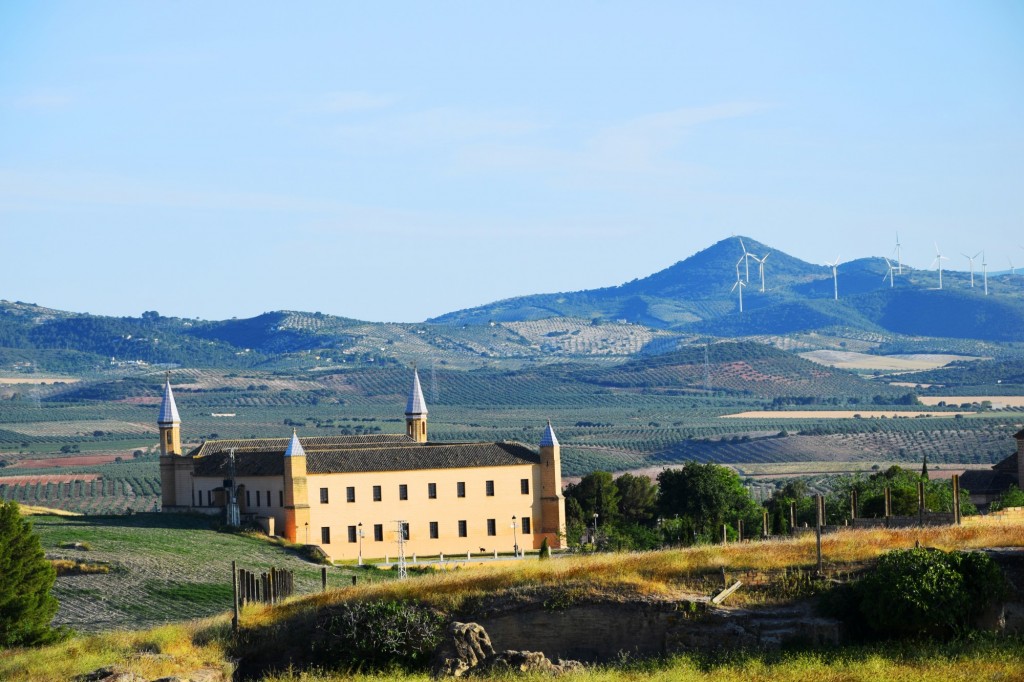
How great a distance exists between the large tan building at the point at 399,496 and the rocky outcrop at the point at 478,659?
47270 millimetres

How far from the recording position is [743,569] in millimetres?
37062

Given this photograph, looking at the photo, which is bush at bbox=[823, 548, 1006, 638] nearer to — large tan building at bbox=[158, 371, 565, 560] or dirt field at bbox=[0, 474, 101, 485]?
large tan building at bbox=[158, 371, 565, 560]

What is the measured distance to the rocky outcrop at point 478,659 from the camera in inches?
1325

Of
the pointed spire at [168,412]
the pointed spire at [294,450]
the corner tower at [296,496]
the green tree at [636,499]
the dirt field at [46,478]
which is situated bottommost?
the dirt field at [46,478]

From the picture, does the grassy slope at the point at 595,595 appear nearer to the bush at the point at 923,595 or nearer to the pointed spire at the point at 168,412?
the bush at the point at 923,595

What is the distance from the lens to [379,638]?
35250 millimetres

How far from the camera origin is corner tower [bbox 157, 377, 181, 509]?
3622 inches

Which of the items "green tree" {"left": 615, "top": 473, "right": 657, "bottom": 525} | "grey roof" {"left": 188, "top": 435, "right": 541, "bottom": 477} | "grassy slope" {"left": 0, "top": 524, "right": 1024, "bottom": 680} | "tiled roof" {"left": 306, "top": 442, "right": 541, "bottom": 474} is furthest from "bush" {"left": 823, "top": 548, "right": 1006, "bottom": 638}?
"green tree" {"left": 615, "top": 473, "right": 657, "bottom": 525}

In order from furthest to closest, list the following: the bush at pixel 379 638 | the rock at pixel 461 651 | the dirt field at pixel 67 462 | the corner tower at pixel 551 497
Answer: the dirt field at pixel 67 462
the corner tower at pixel 551 497
the bush at pixel 379 638
the rock at pixel 461 651

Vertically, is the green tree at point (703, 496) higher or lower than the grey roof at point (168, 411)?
lower

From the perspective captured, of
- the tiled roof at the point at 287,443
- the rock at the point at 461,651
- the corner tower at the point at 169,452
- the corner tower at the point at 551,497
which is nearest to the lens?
the rock at the point at 461,651

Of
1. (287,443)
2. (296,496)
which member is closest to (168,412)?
(287,443)

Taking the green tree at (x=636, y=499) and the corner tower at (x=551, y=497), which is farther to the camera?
the green tree at (x=636, y=499)

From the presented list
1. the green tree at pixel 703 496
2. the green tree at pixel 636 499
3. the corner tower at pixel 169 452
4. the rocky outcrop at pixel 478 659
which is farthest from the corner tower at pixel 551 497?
the rocky outcrop at pixel 478 659
